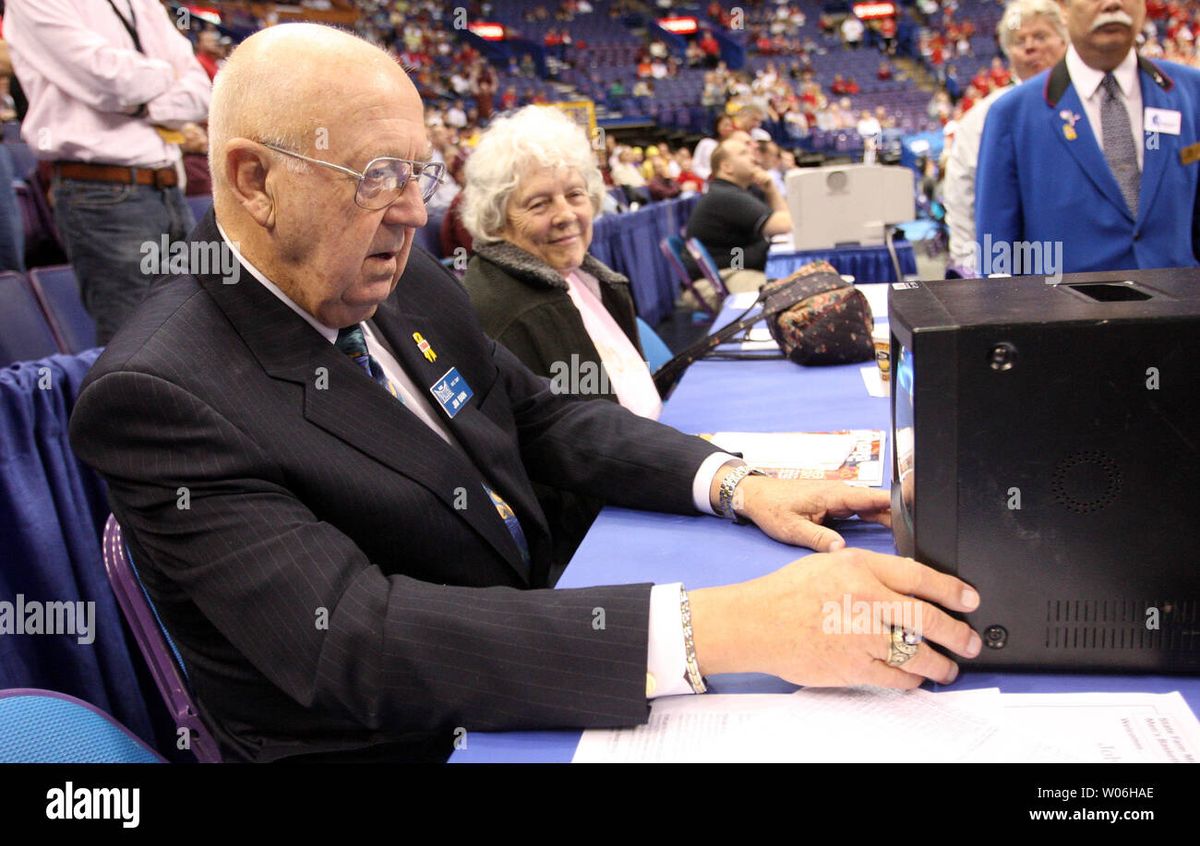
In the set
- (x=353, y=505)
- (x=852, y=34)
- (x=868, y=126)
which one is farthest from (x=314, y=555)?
(x=852, y=34)

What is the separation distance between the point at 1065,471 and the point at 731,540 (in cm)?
56

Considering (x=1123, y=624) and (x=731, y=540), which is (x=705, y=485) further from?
(x=1123, y=624)

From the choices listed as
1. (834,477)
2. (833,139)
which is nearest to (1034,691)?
(834,477)

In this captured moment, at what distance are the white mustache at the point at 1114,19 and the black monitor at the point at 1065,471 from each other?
236cm

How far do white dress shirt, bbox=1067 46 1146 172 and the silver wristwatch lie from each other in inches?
89.7

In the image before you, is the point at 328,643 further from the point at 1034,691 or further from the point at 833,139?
the point at 833,139

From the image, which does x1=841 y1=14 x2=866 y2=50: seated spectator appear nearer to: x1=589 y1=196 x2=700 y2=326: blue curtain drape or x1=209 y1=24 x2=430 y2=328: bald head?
x1=589 y1=196 x2=700 y2=326: blue curtain drape

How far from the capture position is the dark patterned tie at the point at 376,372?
50.5 inches

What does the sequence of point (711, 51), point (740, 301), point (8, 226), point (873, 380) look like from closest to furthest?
point (873, 380) < point (8, 226) < point (740, 301) < point (711, 51)

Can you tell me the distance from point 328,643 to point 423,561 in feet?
0.94

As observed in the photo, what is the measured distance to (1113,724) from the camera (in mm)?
851

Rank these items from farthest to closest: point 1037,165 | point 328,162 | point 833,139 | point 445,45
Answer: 1. point 445,45
2. point 833,139
3. point 1037,165
4. point 328,162

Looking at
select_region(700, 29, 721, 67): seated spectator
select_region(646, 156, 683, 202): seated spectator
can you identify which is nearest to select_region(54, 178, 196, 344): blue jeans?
select_region(646, 156, 683, 202): seated spectator

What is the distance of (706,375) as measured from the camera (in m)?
2.57
